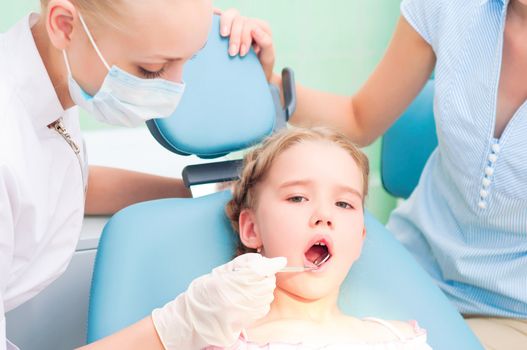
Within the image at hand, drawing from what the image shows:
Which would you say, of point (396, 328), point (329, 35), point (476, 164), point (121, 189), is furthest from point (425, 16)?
point (329, 35)

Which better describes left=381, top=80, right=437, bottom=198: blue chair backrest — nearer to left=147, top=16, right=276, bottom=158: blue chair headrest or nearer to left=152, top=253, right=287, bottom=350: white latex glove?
left=147, top=16, right=276, bottom=158: blue chair headrest

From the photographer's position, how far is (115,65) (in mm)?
1208

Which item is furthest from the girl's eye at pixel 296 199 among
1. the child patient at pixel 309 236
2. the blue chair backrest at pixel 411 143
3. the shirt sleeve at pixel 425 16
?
the blue chair backrest at pixel 411 143

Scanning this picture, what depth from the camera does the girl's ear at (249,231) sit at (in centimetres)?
147

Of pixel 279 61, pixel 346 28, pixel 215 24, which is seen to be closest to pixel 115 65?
pixel 215 24

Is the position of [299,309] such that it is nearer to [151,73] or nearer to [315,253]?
[315,253]

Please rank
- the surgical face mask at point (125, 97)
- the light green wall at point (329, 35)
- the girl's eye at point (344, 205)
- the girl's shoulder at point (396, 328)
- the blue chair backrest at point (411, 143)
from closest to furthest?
the surgical face mask at point (125, 97) < the girl's shoulder at point (396, 328) < the girl's eye at point (344, 205) < the blue chair backrest at point (411, 143) < the light green wall at point (329, 35)

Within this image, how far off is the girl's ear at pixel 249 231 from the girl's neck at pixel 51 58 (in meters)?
0.45

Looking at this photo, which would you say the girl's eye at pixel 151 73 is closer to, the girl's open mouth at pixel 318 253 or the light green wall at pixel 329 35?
the girl's open mouth at pixel 318 253

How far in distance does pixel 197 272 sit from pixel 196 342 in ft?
0.94

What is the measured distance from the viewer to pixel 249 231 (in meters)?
1.49

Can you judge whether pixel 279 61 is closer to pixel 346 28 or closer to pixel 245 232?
pixel 346 28

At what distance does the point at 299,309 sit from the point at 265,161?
12.8 inches

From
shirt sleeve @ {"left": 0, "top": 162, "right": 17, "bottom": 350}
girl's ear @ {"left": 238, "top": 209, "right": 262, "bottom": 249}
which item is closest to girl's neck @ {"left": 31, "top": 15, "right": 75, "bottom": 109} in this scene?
shirt sleeve @ {"left": 0, "top": 162, "right": 17, "bottom": 350}
